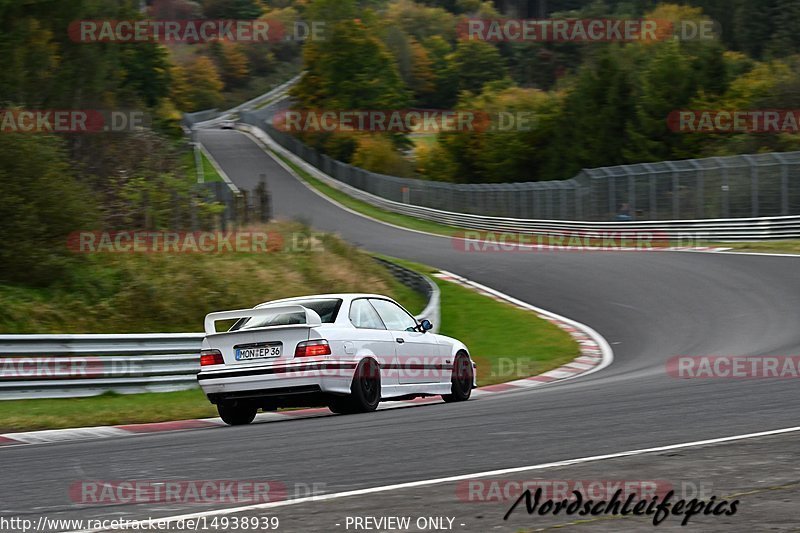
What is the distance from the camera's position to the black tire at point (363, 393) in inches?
445

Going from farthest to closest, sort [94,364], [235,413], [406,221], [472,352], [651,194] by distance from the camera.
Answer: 1. [406,221]
2. [651,194]
3. [472,352]
4. [94,364]
5. [235,413]

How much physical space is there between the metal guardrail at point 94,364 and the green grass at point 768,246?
20218mm

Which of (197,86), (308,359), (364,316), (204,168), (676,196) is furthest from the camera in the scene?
(197,86)

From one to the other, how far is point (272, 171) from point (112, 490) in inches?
2710

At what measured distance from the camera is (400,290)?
1081 inches

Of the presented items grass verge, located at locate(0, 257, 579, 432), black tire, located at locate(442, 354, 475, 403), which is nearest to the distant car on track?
black tire, located at locate(442, 354, 475, 403)

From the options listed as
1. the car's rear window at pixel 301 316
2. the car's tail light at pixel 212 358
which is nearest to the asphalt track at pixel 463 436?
the car's tail light at pixel 212 358

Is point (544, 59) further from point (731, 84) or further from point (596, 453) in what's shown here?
point (596, 453)

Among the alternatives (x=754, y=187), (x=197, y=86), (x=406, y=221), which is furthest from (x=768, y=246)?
(x=197, y=86)

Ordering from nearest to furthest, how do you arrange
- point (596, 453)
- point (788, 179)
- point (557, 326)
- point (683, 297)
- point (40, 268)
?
point (596, 453) < point (40, 268) < point (557, 326) < point (683, 297) < point (788, 179)

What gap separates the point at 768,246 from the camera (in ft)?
105

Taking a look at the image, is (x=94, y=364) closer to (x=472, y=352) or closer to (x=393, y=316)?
(x=393, y=316)

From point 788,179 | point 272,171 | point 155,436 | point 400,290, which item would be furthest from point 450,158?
point 155,436

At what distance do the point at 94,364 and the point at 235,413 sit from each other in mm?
3637
